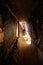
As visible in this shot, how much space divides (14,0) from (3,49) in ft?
6.46

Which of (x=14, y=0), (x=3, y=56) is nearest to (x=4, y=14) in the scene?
(x=14, y=0)

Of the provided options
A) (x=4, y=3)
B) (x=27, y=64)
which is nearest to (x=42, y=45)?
(x=27, y=64)

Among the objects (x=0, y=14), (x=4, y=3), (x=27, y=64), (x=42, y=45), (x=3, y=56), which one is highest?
(x=4, y=3)

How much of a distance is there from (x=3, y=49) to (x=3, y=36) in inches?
21.9

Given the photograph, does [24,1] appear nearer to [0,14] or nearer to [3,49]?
[0,14]

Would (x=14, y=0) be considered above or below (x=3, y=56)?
above

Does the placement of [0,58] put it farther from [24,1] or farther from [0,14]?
[24,1]

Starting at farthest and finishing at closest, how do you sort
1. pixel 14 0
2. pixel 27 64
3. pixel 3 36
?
pixel 27 64
pixel 3 36
pixel 14 0

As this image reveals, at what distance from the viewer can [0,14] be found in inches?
194

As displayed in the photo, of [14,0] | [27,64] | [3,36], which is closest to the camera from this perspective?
[14,0]

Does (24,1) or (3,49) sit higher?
(24,1)

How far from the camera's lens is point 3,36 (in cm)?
497

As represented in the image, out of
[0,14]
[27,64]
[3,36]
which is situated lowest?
[27,64]

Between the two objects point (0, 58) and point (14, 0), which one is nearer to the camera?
point (14, 0)
